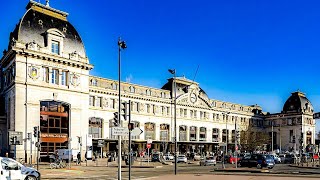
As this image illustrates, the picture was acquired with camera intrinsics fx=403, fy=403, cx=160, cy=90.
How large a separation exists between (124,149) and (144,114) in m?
25.5

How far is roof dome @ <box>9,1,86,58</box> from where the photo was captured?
191 ft

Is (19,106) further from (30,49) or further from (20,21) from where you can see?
(20,21)

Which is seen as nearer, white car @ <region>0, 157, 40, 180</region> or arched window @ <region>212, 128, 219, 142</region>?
white car @ <region>0, 157, 40, 180</region>

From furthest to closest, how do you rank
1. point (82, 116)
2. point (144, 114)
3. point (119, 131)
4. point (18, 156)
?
point (144, 114) → point (82, 116) → point (18, 156) → point (119, 131)

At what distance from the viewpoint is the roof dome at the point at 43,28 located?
5831cm

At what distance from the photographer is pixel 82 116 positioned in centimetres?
6444

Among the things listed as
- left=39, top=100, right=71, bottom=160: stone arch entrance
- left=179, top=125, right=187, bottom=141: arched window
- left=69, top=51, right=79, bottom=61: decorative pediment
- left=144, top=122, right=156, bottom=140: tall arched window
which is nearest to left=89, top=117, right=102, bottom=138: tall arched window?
left=144, top=122, right=156, bottom=140: tall arched window

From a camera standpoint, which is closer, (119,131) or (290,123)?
(119,131)

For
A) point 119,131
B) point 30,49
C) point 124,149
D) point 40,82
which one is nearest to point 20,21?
point 30,49

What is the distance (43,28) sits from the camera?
60.6 metres

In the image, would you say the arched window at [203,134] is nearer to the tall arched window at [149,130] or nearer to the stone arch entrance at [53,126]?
the tall arched window at [149,130]

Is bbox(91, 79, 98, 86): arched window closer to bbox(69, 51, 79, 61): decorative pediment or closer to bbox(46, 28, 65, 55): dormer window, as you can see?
bbox(69, 51, 79, 61): decorative pediment

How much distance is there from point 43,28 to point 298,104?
3978 inches

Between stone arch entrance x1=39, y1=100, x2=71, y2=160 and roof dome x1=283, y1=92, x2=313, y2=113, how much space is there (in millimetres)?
95381
